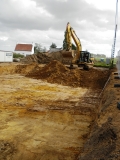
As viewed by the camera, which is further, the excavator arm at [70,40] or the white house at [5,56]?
the white house at [5,56]

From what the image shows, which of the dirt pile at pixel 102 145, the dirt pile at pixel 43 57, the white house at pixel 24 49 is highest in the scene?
the white house at pixel 24 49

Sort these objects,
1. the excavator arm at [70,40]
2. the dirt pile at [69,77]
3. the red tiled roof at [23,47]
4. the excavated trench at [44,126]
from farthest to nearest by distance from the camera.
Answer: the red tiled roof at [23,47] → the excavator arm at [70,40] → the dirt pile at [69,77] → the excavated trench at [44,126]

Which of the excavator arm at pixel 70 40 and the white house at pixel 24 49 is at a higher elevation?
the white house at pixel 24 49

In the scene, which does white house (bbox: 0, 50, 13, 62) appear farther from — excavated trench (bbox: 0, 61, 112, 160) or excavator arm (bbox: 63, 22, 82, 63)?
excavated trench (bbox: 0, 61, 112, 160)

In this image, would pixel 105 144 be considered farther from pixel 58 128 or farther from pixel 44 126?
pixel 44 126

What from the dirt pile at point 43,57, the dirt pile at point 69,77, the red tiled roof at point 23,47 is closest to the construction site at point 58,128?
the dirt pile at point 69,77

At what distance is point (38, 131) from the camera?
6480mm

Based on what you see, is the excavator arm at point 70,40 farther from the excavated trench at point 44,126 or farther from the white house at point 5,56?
the white house at point 5,56

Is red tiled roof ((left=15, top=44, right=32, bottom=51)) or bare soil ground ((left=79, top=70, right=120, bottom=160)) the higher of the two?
red tiled roof ((left=15, top=44, right=32, bottom=51))

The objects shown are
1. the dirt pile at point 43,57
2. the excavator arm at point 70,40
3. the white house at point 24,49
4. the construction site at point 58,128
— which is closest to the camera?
the construction site at point 58,128

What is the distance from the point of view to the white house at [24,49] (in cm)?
8288

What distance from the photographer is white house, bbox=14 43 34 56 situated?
82.9m

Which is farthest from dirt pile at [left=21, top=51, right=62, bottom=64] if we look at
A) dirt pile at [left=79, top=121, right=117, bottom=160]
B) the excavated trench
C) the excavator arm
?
dirt pile at [left=79, top=121, right=117, bottom=160]

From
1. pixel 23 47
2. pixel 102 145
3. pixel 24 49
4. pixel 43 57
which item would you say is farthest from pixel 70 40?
pixel 23 47
